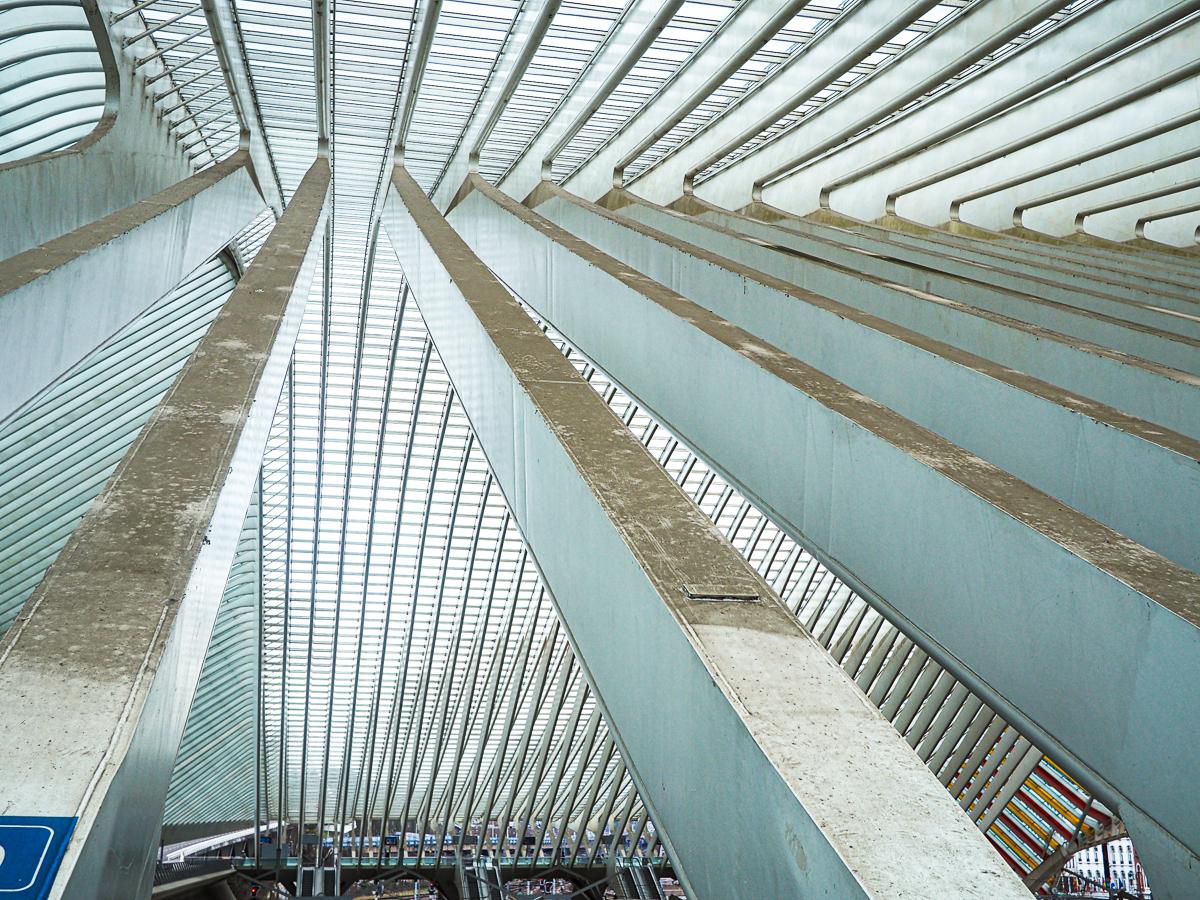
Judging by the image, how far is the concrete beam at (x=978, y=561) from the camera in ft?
13.4

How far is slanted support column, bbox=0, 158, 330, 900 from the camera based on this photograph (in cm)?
322

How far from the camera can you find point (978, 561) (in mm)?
4996

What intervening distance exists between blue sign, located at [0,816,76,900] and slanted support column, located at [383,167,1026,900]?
75.8 inches

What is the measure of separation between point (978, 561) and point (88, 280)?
6.31 m

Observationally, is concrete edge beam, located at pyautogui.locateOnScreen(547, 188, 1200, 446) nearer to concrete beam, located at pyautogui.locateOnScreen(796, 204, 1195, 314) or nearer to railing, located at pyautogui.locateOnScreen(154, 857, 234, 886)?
concrete beam, located at pyautogui.locateOnScreen(796, 204, 1195, 314)

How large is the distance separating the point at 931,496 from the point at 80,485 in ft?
59.4

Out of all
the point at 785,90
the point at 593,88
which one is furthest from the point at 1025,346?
the point at 593,88

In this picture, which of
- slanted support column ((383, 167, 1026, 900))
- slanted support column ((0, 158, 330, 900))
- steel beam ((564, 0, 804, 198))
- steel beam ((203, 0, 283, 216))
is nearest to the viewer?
slanted support column ((383, 167, 1026, 900))

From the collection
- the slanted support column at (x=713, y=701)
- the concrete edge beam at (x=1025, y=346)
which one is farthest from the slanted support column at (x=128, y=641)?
the concrete edge beam at (x=1025, y=346)

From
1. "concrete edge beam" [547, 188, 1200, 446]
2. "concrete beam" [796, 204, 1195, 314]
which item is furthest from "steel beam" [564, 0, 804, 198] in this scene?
"concrete beam" [796, 204, 1195, 314]

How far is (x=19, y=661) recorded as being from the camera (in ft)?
12.0

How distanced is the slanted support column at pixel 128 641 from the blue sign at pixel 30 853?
3 centimetres

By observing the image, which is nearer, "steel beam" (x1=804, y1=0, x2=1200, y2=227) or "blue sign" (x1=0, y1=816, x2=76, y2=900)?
"blue sign" (x1=0, y1=816, x2=76, y2=900)

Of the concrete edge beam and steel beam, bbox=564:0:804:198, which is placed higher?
steel beam, bbox=564:0:804:198
